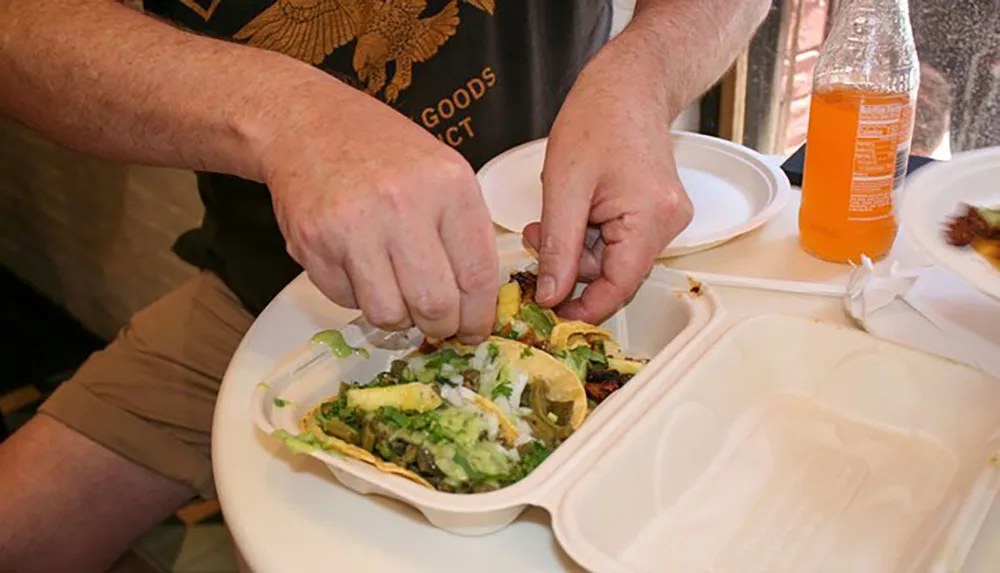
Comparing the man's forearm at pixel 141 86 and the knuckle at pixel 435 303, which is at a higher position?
the man's forearm at pixel 141 86

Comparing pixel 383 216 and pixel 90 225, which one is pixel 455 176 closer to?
pixel 383 216

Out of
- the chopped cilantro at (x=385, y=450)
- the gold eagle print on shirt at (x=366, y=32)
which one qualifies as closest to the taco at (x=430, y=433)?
the chopped cilantro at (x=385, y=450)

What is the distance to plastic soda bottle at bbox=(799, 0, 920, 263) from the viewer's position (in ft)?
2.80

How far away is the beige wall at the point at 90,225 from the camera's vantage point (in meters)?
2.03

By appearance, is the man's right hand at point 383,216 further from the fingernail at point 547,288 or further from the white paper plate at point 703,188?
the white paper plate at point 703,188

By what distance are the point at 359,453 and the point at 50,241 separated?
209 cm

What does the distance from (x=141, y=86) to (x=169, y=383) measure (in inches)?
21.2

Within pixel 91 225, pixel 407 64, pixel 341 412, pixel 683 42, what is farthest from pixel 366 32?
pixel 91 225

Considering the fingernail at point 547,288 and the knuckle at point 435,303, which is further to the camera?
the fingernail at point 547,288

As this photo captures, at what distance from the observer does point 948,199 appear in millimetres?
849

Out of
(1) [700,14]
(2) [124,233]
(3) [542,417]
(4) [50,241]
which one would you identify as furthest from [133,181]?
(3) [542,417]

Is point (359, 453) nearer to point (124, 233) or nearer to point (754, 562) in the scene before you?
point (754, 562)

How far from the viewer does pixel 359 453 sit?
645mm

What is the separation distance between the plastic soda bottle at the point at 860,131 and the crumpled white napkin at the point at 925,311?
0.19 ft
